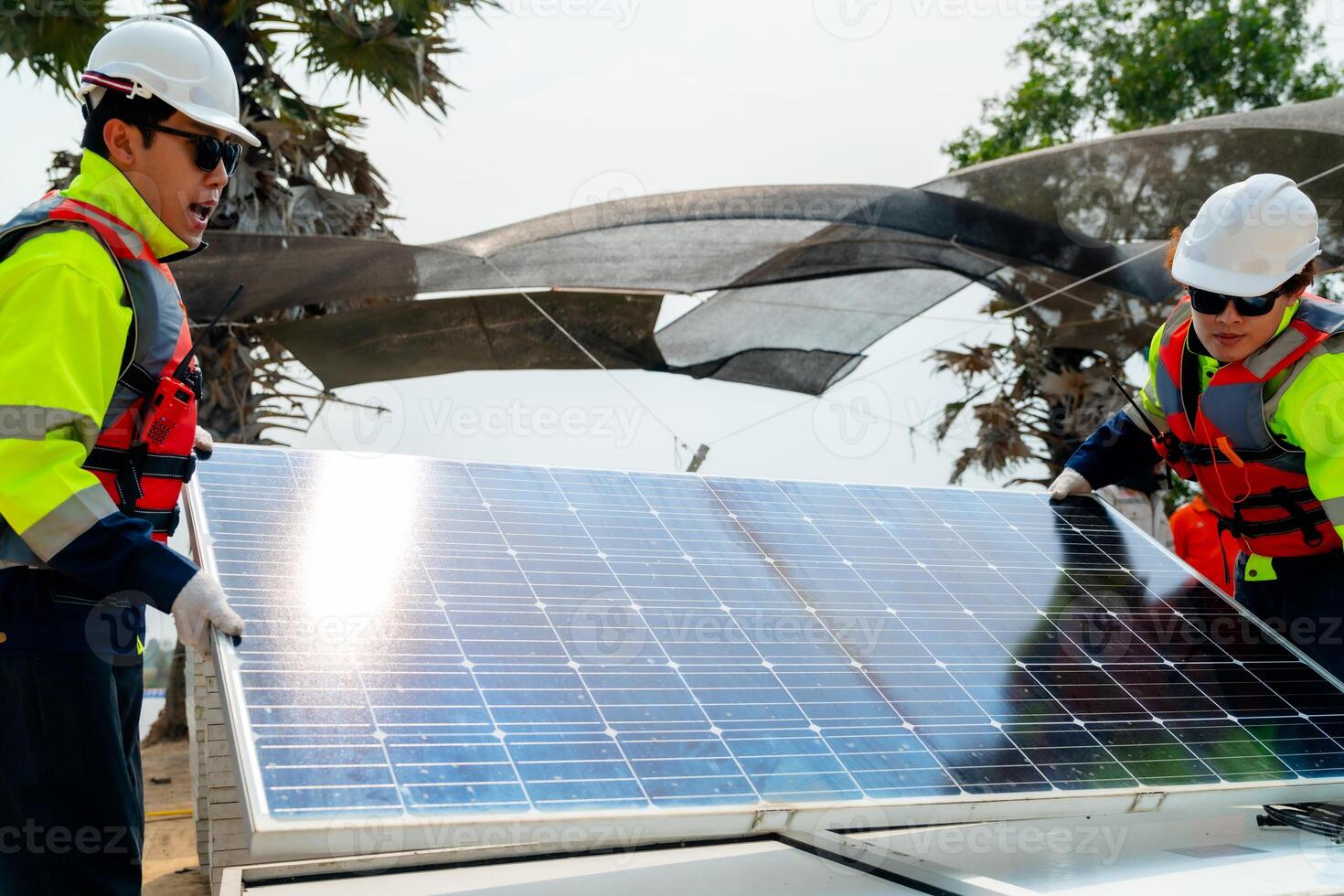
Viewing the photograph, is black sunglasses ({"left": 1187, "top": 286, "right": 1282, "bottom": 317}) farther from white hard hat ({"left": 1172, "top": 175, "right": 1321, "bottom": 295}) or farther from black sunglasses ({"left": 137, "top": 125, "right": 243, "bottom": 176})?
black sunglasses ({"left": 137, "top": 125, "right": 243, "bottom": 176})

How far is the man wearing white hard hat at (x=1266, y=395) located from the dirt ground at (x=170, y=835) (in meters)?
7.03

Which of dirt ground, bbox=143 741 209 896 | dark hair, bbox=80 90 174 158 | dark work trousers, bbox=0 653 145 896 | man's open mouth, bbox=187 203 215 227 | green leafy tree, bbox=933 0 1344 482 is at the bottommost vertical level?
dark work trousers, bbox=0 653 145 896

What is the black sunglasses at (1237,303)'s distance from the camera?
14.2 feet

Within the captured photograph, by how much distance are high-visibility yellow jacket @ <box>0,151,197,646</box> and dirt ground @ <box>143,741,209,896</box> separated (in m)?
6.48

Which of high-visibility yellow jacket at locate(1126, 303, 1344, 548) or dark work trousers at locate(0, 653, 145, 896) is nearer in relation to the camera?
dark work trousers at locate(0, 653, 145, 896)

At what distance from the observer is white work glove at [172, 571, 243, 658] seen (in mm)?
2955

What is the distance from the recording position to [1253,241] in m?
4.32

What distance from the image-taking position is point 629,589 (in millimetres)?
3947

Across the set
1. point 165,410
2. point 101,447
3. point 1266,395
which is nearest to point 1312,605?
point 1266,395

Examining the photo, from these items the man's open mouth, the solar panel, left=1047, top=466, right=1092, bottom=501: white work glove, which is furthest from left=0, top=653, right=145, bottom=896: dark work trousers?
left=1047, top=466, right=1092, bottom=501: white work glove

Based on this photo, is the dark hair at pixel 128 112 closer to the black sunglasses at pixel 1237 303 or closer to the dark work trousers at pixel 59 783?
the dark work trousers at pixel 59 783

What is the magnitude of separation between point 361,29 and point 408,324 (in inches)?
174

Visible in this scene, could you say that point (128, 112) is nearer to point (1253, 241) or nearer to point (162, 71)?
point (162, 71)

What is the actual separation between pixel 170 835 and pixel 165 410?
8.51 metres
